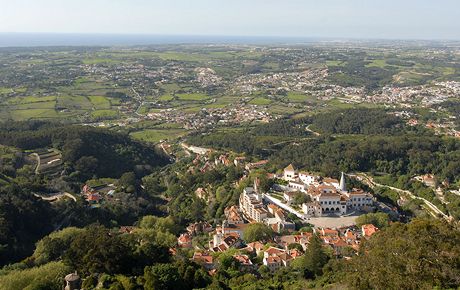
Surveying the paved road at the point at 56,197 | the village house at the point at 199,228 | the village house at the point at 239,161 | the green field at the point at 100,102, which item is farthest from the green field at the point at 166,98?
the village house at the point at 199,228

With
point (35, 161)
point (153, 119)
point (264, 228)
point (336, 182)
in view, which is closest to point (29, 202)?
point (35, 161)

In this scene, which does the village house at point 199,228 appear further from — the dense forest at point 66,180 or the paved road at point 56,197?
the paved road at point 56,197

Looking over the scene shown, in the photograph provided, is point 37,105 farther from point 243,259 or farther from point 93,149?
point 243,259

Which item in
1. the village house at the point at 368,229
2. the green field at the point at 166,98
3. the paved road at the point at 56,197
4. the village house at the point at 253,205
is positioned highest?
the village house at the point at 368,229

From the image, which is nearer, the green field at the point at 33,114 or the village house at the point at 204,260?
the village house at the point at 204,260

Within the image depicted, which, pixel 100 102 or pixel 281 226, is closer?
pixel 281 226

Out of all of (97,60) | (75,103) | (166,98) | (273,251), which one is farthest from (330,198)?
(97,60)

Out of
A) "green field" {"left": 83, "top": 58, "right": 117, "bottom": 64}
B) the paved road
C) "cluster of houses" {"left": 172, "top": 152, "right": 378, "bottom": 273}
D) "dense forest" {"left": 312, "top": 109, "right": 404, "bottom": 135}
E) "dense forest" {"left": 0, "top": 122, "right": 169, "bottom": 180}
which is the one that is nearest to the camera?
"cluster of houses" {"left": 172, "top": 152, "right": 378, "bottom": 273}

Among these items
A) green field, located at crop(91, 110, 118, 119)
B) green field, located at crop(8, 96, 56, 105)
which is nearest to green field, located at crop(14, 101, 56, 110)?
green field, located at crop(8, 96, 56, 105)

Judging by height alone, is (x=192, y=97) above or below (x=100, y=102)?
below

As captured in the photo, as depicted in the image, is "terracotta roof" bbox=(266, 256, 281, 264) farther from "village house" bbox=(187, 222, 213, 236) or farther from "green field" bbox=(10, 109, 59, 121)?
"green field" bbox=(10, 109, 59, 121)

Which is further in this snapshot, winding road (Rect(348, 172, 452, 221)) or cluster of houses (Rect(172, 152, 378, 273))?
winding road (Rect(348, 172, 452, 221))
